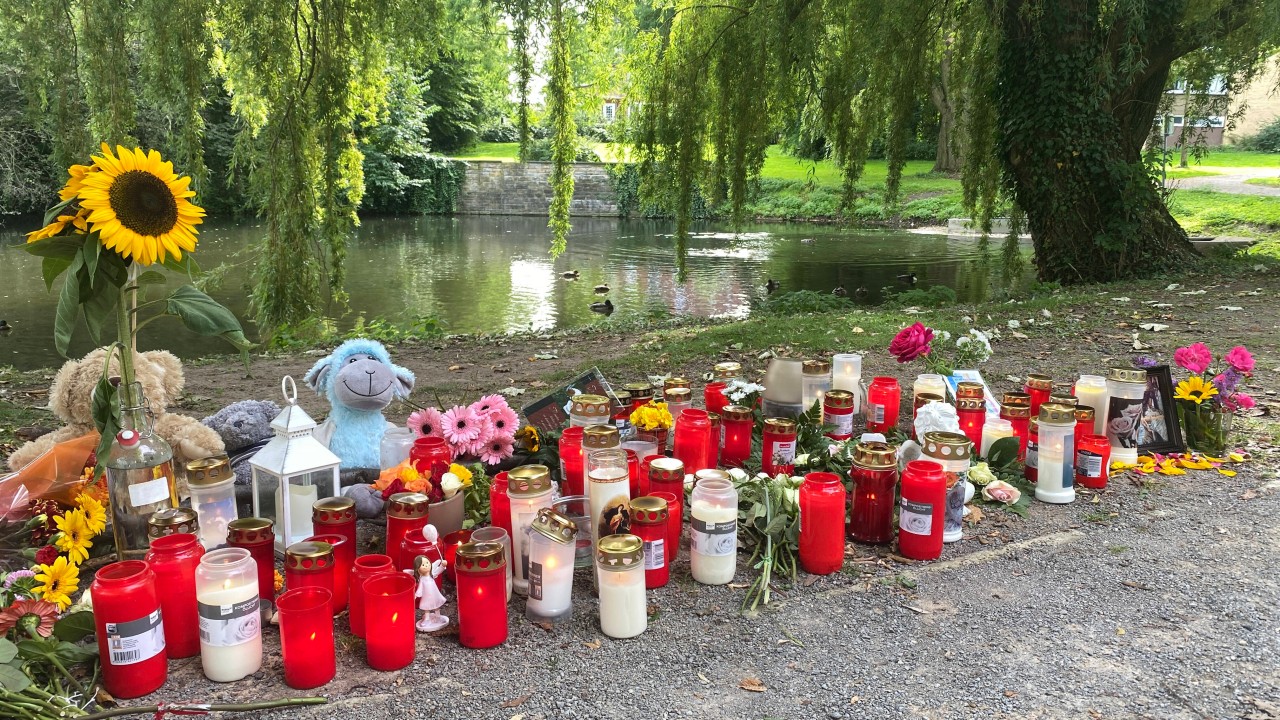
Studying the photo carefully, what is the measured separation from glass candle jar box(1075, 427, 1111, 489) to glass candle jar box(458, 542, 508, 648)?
2298 mm

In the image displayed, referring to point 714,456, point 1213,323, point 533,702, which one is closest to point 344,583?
point 533,702

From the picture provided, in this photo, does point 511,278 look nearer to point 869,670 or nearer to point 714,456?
point 714,456

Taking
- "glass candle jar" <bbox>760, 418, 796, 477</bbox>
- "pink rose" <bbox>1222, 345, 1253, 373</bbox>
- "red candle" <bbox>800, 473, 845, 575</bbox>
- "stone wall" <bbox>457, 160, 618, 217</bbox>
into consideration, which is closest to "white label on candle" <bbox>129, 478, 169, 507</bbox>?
"red candle" <bbox>800, 473, 845, 575</bbox>

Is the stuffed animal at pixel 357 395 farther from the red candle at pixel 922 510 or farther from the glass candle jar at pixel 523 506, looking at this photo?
the red candle at pixel 922 510

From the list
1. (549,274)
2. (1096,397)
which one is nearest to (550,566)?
(1096,397)

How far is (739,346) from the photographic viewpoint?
5.81 m

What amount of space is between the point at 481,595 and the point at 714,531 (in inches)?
27.8

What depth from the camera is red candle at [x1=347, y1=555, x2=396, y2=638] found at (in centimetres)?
199

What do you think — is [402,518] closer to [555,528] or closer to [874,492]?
[555,528]

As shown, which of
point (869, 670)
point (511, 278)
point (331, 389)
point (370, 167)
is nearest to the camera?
point (869, 670)

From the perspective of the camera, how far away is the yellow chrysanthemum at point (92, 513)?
7.59ft

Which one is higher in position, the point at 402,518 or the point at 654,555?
the point at 402,518

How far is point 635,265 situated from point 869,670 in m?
14.7

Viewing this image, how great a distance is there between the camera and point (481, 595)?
6.64 ft
